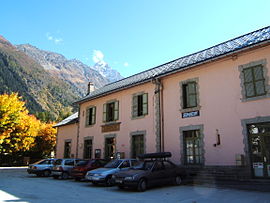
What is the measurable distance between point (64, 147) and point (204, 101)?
1690cm

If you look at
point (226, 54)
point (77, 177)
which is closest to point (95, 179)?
point (77, 177)

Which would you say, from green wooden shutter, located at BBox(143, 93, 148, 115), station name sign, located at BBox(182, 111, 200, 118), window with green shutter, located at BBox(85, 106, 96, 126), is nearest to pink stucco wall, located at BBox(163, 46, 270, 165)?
station name sign, located at BBox(182, 111, 200, 118)

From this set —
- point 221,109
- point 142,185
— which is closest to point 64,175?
point 142,185

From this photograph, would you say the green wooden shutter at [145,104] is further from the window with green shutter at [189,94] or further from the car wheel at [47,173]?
the car wheel at [47,173]

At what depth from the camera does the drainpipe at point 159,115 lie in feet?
51.4

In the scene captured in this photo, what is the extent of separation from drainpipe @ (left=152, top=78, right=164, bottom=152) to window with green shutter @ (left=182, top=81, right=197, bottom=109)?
1696mm

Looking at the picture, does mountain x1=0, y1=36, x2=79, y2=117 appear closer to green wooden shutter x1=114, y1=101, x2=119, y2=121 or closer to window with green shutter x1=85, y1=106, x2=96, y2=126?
window with green shutter x1=85, y1=106, x2=96, y2=126

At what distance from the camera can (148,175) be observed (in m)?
10.5

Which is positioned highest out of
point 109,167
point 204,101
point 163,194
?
point 204,101

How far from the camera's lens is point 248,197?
8.72 m

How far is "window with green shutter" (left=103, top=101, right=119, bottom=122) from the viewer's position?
19.7 metres

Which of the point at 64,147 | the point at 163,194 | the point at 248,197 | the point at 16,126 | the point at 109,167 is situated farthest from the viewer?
the point at 16,126

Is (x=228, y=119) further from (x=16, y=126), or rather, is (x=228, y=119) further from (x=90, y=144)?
(x=16, y=126)

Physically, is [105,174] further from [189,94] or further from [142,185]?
[189,94]
